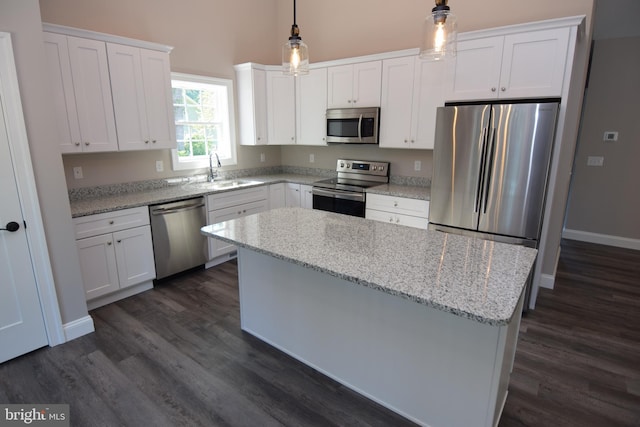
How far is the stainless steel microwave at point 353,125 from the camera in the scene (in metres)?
4.00

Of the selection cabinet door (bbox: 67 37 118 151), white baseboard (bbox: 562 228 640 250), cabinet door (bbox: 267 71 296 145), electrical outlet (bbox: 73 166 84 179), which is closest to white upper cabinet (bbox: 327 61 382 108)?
cabinet door (bbox: 267 71 296 145)

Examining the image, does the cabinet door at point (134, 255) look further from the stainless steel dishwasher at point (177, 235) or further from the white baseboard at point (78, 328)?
the white baseboard at point (78, 328)

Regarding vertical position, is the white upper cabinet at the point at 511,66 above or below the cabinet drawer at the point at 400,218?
above

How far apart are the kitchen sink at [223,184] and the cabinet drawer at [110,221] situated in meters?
0.85

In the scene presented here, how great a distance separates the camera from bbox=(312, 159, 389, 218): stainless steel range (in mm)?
4066

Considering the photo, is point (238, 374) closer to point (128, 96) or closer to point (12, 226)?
point (12, 226)

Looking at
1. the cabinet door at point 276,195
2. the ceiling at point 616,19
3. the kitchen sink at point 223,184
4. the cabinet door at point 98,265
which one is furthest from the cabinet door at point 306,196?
the ceiling at point 616,19

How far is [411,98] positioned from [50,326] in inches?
149

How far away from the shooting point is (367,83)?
401 cm

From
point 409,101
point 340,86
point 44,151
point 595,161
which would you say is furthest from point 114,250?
point 595,161

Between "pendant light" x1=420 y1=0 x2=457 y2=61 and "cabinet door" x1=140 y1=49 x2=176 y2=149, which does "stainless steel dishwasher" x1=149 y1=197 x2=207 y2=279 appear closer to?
"cabinet door" x1=140 y1=49 x2=176 y2=149

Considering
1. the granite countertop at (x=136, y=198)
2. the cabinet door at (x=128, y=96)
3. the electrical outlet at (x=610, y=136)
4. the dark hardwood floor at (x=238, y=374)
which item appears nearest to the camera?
the dark hardwood floor at (x=238, y=374)

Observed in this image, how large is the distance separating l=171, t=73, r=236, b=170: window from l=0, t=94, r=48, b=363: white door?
1.87 meters

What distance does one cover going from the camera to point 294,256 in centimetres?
184
